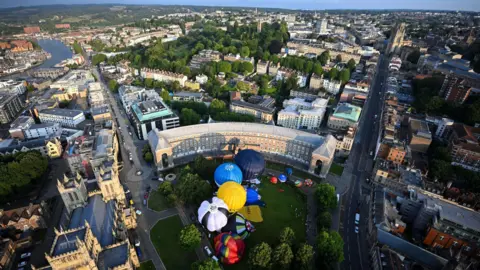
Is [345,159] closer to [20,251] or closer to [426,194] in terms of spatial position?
[426,194]

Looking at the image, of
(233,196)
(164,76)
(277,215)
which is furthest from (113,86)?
(277,215)

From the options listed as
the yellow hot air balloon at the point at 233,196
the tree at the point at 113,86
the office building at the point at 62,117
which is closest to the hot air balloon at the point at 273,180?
the yellow hot air balloon at the point at 233,196

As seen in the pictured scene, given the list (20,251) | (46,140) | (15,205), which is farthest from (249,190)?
(46,140)

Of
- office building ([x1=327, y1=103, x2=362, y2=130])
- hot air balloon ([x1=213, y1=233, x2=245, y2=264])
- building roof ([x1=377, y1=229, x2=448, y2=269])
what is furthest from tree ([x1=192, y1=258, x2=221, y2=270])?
office building ([x1=327, y1=103, x2=362, y2=130])

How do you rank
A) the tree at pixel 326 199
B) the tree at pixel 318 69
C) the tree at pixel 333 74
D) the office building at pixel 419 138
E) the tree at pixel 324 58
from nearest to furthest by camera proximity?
the tree at pixel 326 199, the office building at pixel 419 138, the tree at pixel 333 74, the tree at pixel 318 69, the tree at pixel 324 58

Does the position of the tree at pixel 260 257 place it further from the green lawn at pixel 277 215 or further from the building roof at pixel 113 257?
the building roof at pixel 113 257
